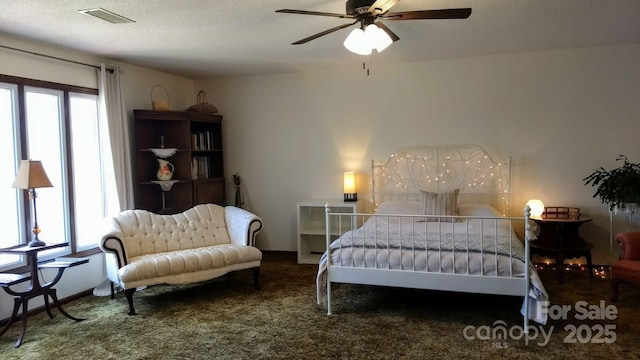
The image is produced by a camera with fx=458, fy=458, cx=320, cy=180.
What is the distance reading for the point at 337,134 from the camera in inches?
231

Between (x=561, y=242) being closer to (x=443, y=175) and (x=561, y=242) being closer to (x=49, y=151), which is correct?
(x=443, y=175)

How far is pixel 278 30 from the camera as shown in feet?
12.9

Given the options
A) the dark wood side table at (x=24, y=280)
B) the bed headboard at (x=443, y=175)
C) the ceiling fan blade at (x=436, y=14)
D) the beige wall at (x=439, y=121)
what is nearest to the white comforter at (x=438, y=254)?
the bed headboard at (x=443, y=175)

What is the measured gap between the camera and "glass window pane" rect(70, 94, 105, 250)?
15.1 feet

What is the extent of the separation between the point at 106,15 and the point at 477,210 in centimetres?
391

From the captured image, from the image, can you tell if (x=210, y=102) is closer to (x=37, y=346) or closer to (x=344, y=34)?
(x=344, y=34)

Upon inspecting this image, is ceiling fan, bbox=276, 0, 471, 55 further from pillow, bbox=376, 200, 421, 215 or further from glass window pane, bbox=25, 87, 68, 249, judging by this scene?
glass window pane, bbox=25, 87, 68, 249

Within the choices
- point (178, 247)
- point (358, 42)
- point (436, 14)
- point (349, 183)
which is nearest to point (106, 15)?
point (358, 42)

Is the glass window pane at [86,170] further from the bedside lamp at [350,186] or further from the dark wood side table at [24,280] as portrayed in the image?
the bedside lamp at [350,186]

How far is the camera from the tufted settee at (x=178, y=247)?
13.1ft

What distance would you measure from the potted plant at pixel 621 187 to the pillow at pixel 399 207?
1.82 meters

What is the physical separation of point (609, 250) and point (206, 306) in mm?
4248

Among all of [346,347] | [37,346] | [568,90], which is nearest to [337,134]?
[568,90]

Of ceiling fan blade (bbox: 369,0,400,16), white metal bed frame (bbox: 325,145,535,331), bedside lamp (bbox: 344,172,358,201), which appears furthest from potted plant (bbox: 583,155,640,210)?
ceiling fan blade (bbox: 369,0,400,16)
